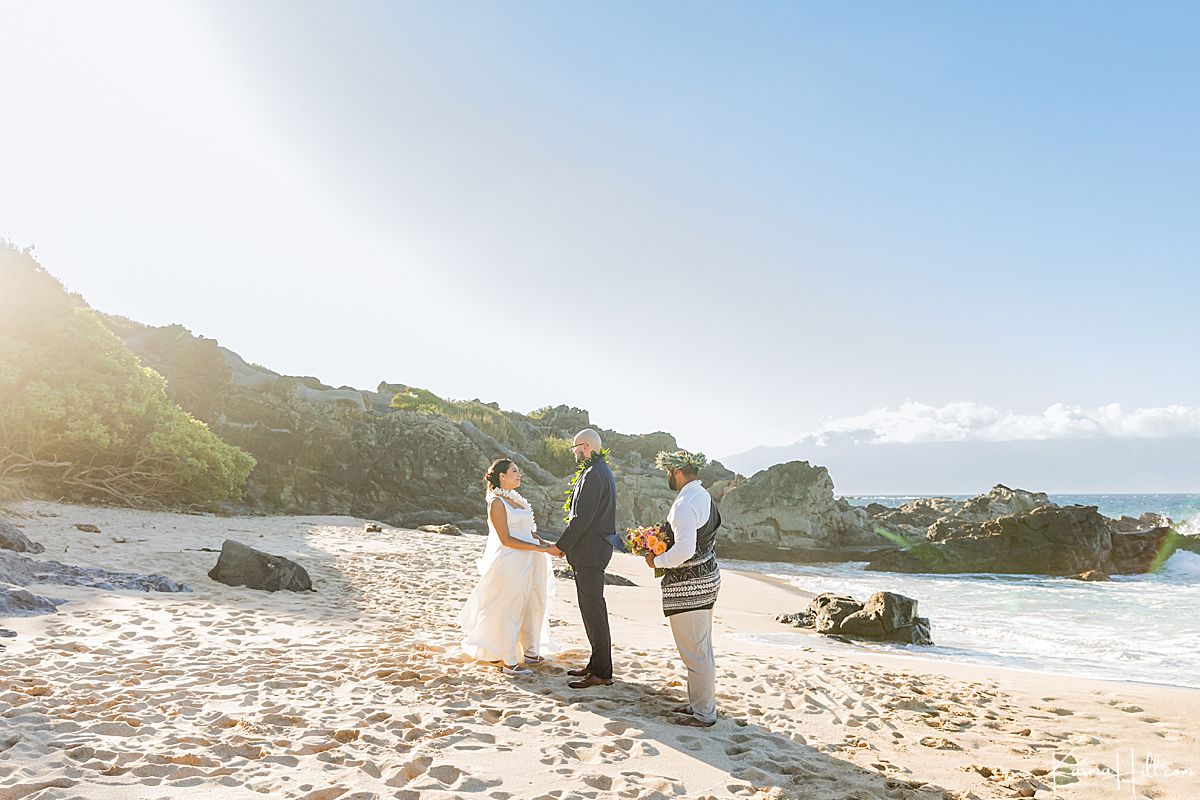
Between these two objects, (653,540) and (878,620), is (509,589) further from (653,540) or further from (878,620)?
(878,620)

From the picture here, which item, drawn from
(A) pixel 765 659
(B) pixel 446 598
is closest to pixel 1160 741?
(A) pixel 765 659

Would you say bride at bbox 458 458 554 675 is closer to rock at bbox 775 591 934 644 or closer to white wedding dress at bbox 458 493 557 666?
white wedding dress at bbox 458 493 557 666

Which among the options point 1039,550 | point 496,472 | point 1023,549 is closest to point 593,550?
point 496,472

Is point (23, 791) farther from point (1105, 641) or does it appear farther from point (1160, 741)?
point (1105, 641)

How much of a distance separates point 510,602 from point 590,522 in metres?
1.33

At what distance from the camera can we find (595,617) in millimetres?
6121

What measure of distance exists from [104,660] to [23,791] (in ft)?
9.66

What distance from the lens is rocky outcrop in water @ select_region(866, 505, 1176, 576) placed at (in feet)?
85.8

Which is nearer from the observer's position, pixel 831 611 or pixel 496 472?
pixel 496 472

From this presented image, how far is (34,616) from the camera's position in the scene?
289 inches

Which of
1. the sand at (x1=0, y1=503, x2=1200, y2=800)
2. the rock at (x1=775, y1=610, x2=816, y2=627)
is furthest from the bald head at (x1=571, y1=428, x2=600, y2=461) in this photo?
the rock at (x1=775, y1=610, x2=816, y2=627)

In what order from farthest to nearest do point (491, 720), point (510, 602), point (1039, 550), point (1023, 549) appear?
point (1023, 549) → point (1039, 550) → point (510, 602) → point (491, 720)

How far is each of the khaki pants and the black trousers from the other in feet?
3.14

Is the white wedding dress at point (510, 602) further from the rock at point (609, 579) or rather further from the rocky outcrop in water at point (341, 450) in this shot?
the rocky outcrop in water at point (341, 450)
